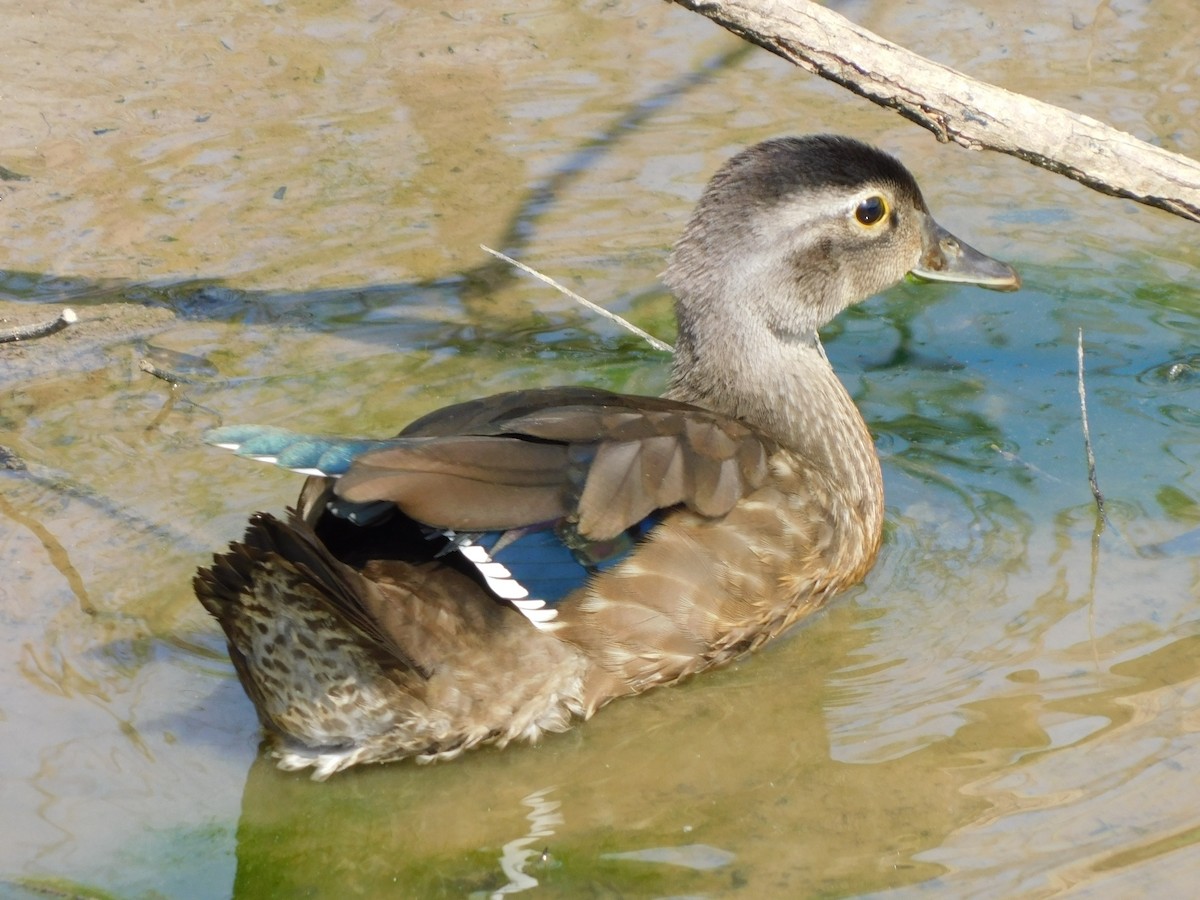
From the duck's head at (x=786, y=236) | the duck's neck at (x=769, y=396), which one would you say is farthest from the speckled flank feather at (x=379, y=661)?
the duck's head at (x=786, y=236)

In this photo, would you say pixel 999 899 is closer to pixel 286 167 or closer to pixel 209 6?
pixel 286 167

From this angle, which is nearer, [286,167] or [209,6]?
[286,167]

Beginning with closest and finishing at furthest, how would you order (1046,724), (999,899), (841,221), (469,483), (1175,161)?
(999,899)
(469,483)
(1046,724)
(1175,161)
(841,221)

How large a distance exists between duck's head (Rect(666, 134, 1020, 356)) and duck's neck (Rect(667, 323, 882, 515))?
23 mm

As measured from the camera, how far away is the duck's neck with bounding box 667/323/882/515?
5.20 metres

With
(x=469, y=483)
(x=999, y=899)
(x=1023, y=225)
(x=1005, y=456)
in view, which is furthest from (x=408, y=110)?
(x=999, y=899)

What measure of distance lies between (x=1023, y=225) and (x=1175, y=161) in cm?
205

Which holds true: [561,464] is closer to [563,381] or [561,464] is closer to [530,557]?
[530,557]

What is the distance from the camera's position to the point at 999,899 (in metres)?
3.68

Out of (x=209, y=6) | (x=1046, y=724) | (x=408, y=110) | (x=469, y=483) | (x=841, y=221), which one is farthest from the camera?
(x=209, y=6)

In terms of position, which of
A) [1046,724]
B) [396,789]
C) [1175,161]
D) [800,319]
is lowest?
[396,789]

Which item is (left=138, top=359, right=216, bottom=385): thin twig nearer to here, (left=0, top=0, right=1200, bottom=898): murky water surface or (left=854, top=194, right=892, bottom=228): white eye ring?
(left=0, top=0, right=1200, bottom=898): murky water surface

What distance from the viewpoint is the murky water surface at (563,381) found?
3.97 m

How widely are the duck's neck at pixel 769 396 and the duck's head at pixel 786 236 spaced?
0.9 inches
